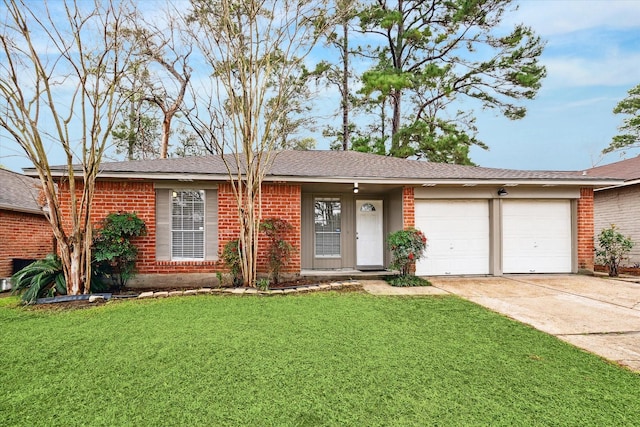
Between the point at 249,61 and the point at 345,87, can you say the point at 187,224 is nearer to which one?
the point at 249,61

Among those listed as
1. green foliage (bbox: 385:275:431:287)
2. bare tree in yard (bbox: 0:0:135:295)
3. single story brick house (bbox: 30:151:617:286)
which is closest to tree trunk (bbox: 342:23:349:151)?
single story brick house (bbox: 30:151:617:286)

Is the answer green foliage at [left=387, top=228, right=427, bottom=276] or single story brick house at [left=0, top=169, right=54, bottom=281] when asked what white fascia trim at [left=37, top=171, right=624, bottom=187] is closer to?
green foliage at [left=387, top=228, right=427, bottom=276]

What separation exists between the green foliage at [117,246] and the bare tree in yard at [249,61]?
2.29 meters

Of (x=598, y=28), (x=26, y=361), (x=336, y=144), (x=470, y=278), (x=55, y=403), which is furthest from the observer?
(x=336, y=144)

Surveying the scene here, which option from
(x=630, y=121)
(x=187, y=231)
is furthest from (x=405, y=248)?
(x=630, y=121)

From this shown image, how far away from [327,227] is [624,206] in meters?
9.46

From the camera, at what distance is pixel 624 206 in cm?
1041

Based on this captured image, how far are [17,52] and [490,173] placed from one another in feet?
34.0

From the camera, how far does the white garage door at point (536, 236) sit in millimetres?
8828

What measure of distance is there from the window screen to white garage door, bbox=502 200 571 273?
453 centimetres

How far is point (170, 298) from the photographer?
6180mm

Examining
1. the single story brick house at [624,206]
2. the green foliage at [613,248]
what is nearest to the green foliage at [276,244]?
the green foliage at [613,248]

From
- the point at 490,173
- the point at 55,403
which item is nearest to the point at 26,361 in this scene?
the point at 55,403

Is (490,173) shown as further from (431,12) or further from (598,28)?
(431,12)
